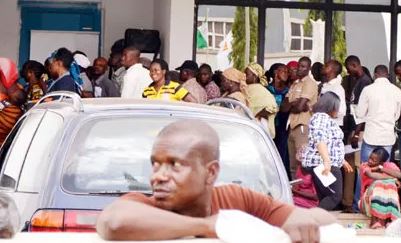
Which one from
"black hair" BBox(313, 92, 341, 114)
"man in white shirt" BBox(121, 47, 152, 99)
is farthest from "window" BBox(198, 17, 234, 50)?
"black hair" BBox(313, 92, 341, 114)

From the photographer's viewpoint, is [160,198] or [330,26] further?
[330,26]

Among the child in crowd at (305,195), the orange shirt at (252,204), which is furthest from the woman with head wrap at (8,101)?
the orange shirt at (252,204)

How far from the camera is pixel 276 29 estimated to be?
1582 cm

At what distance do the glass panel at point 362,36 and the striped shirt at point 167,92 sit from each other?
16.3ft

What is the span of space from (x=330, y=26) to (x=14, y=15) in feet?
16.0

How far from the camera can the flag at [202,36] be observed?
1561cm

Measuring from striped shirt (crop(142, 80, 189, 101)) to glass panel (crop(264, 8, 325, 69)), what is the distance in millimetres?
4564

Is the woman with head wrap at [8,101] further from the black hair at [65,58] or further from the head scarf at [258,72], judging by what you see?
the head scarf at [258,72]

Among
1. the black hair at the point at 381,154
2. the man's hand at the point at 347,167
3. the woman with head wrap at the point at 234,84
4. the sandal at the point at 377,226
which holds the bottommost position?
the sandal at the point at 377,226

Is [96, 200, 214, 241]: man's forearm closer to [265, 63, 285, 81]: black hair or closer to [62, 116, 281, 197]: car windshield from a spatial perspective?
[62, 116, 281, 197]: car windshield

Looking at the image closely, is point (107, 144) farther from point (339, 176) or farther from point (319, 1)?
point (319, 1)

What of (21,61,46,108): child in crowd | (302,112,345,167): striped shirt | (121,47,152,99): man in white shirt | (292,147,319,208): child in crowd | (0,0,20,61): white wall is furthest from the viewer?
(0,0,20,61): white wall

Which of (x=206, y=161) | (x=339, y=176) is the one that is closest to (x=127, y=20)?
(x=339, y=176)

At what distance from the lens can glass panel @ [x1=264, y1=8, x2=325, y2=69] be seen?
15.7 meters
